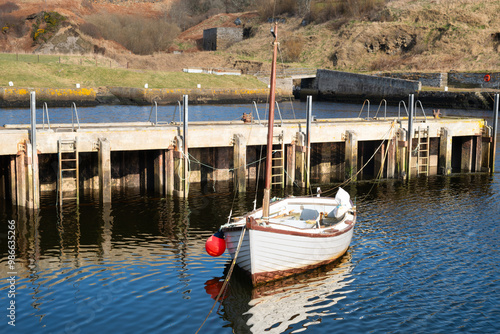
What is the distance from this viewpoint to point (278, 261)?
2252 cm

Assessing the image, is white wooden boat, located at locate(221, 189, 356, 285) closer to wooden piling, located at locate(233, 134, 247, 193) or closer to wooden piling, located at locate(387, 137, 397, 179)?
wooden piling, located at locate(233, 134, 247, 193)

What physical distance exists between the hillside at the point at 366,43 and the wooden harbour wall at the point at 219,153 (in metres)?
55.6

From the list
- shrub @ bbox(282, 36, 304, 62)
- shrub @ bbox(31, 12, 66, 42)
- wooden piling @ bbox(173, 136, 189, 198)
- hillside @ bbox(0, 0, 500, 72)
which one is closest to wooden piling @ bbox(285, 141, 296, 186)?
wooden piling @ bbox(173, 136, 189, 198)

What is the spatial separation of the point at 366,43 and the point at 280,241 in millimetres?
101134

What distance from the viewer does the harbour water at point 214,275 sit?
1984 centimetres

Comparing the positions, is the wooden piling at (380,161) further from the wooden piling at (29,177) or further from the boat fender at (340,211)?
the wooden piling at (29,177)

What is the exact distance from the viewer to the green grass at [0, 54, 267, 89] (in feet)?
289

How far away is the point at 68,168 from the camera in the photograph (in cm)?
3394

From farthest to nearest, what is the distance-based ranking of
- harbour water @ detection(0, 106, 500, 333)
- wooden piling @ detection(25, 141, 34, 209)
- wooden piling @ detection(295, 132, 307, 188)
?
wooden piling @ detection(295, 132, 307, 188), wooden piling @ detection(25, 141, 34, 209), harbour water @ detection(0, 106, 500, 333)

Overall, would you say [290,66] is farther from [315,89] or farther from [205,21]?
[205,21]

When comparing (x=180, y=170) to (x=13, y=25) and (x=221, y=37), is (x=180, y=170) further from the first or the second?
(x=13, y=25)

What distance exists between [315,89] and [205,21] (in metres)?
66.7

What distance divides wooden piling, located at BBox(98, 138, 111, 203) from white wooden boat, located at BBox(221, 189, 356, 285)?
1029cm

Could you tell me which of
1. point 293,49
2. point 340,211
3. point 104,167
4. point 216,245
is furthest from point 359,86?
point 216,245
